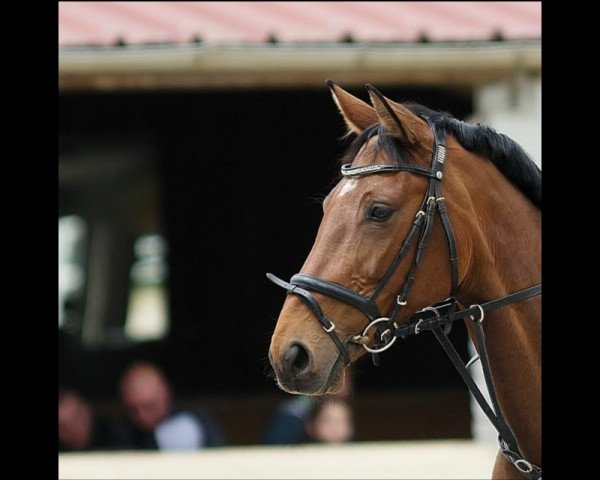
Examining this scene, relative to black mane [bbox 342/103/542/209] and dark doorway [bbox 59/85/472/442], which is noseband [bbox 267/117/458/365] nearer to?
black mane [bbox 342/103/542/209]

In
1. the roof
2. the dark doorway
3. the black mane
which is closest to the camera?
the black mane

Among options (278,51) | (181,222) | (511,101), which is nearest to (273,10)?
(278,51)

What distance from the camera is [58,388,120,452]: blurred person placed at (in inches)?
287

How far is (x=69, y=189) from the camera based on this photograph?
926 centimetres

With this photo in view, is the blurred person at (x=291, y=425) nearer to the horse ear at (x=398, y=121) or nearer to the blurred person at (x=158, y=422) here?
the blurred person at (x=158, y=422)

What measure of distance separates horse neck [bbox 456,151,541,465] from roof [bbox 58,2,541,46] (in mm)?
3197

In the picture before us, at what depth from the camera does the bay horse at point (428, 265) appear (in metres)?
2.46

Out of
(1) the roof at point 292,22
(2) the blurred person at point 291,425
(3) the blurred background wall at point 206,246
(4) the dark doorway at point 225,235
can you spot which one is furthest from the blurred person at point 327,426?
(1) the roof at point 292,22

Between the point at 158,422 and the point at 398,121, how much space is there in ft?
16.5

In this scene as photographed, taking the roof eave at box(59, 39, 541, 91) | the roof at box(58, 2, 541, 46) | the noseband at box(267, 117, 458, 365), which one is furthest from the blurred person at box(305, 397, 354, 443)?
the noseband at box(267, 117, 458, 365)

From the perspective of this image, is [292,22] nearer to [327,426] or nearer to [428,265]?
[327,426]

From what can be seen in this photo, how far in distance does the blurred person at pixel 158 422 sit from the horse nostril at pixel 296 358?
4465 mm
